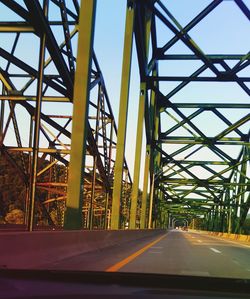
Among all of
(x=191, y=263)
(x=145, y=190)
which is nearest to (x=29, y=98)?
(x=191, y=263)

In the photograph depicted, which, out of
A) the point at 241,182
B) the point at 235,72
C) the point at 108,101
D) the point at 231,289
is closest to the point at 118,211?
the point at 108,101

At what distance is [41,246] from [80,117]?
617 centimetres

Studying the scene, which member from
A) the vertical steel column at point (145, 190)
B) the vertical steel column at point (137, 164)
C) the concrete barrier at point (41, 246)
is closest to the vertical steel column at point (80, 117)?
the concrete barrier at point (41, 246)

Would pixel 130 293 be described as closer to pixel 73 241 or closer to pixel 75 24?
pixel 73 241

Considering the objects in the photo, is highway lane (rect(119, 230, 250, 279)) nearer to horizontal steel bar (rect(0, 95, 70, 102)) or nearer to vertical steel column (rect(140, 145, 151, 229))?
horizontal steel bar (rect(0, 95, 70, 102))

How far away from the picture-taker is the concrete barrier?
8.05m

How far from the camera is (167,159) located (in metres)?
53.0

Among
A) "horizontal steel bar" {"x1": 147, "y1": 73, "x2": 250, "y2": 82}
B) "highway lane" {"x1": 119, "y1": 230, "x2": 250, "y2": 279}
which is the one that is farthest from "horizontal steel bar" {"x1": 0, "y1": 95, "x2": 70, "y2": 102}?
"horizontal steel bar" {"x1": 147, "y1": 73, "x2": 250, "y2": 82}

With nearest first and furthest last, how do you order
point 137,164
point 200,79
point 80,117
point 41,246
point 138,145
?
point 41,246 → point 80,117 → point 137,164 → point 138,145 → point 200,79

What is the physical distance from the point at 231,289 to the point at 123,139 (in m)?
19.1

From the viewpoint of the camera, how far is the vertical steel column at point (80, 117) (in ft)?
49.8

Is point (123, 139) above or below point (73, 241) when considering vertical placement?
above

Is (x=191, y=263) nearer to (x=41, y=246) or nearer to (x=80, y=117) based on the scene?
(x=41, y=246)

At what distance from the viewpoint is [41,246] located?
9.81 m
